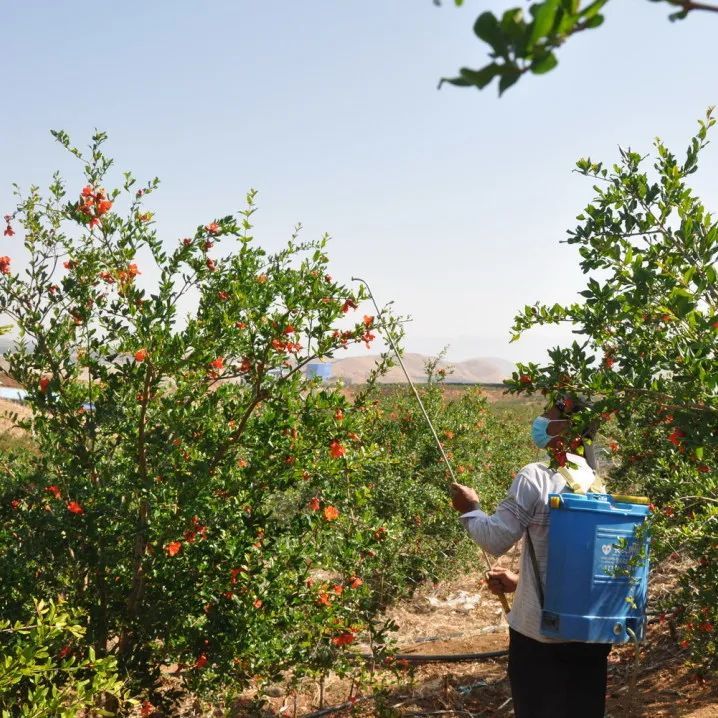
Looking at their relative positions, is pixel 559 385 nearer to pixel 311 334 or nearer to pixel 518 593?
pixel 518 593

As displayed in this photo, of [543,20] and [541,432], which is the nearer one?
[543,20]

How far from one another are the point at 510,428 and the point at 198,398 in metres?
9.57

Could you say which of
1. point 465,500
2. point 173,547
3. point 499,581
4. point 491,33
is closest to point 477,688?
point 499,581

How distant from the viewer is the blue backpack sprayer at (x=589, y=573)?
284 centimetres

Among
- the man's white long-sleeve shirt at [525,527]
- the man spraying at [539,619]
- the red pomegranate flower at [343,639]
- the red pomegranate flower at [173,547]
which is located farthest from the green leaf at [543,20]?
the red pomegranate flower at [343,639]

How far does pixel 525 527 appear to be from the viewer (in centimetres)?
308

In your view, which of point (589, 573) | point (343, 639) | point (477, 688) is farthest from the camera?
point (477, 688)

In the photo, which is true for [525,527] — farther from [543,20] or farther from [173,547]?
[543,20]

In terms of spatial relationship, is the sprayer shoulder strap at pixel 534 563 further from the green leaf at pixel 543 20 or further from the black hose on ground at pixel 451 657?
the black hose on ground at pixel 451 657

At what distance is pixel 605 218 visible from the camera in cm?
312

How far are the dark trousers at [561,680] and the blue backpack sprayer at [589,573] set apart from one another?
19 centimetres

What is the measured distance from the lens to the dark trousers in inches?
117

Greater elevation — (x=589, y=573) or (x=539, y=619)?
(x=589, y=573)

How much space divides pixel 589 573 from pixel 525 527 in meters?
0.31
